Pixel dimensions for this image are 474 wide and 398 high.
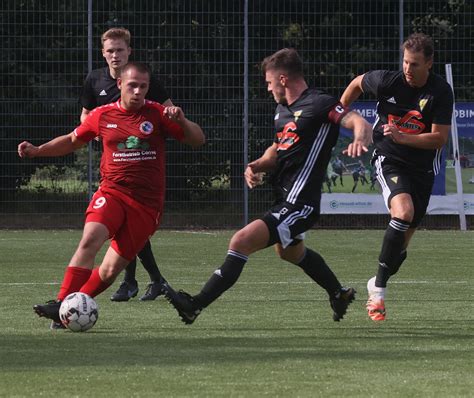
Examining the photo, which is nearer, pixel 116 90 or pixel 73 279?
pixel 73 279

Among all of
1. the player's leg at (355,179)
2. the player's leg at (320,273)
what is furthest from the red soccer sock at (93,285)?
the player's leg at (355,179)

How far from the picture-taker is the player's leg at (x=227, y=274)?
792 cm

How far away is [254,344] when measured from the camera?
24.1 feet

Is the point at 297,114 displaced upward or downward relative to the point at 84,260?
upward

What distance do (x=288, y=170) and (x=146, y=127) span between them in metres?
0.97

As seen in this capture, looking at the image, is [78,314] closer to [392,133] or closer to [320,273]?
[320,273]

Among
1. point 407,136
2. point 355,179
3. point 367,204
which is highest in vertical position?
point 407,136

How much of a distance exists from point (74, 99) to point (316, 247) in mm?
5817

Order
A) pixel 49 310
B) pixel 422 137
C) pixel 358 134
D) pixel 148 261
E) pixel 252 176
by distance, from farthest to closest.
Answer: pixel 148 261
pixel 422 137
pixel 252 176
pixel 49 310
pixel 358 134

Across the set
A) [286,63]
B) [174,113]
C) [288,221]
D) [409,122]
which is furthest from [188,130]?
[409,122]

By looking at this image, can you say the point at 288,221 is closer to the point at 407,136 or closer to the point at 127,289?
the point at 407,136

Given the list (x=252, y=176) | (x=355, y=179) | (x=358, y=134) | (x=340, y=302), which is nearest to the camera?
(x=358, y=134)

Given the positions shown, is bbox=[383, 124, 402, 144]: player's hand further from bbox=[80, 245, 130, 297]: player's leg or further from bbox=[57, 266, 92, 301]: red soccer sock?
bbox=[57, 266, 92, 301]: red soccer sock

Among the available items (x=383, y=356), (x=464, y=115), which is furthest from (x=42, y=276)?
(x=464, y=115)
